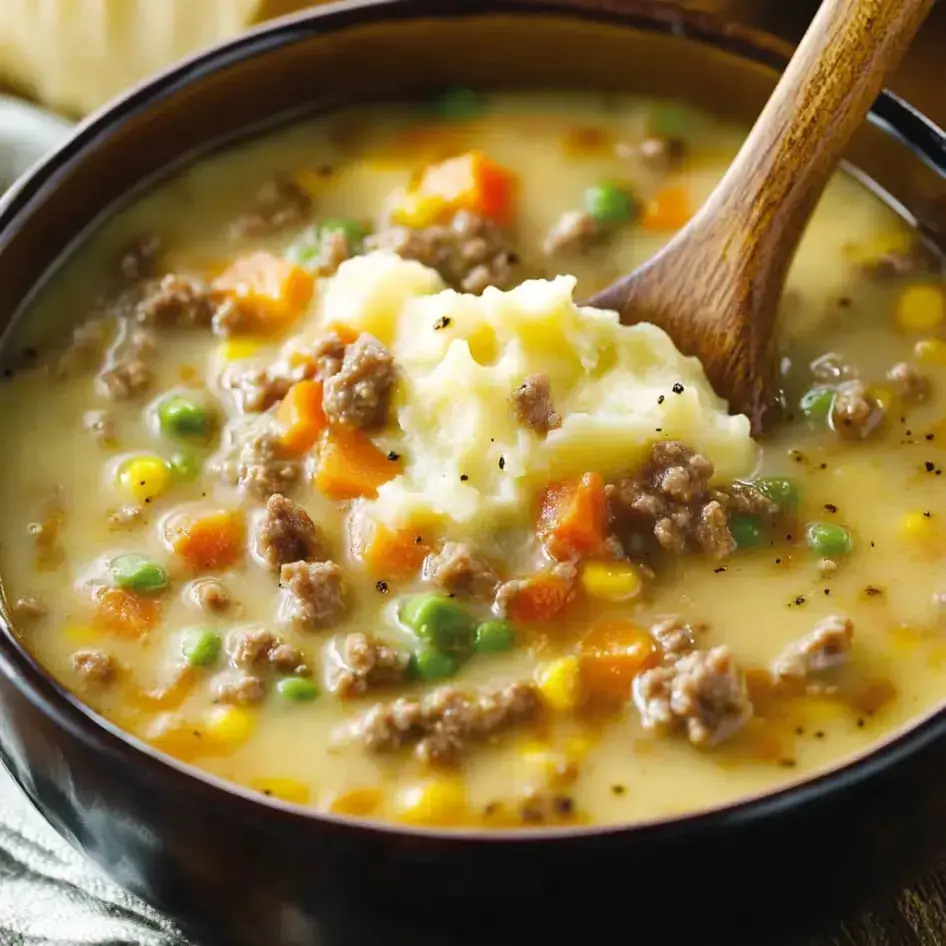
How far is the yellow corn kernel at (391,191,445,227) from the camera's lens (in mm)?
3926

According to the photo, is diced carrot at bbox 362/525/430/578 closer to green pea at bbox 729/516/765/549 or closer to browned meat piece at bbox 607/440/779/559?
browned meat piece at bbox 607/440/779/559

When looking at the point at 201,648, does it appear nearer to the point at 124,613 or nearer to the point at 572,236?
the point at 124,613

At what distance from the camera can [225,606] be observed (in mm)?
3098

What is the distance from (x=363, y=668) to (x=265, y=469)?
1.89 feet

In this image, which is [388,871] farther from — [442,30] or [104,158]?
[442,30]

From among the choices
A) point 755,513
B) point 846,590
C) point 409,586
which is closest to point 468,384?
point 409,586

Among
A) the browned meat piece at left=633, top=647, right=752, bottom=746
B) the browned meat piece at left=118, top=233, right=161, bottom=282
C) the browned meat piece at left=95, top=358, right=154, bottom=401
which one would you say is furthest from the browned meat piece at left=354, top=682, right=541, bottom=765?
the browned meat piece at left=118, top=233, right=161, bottom=282

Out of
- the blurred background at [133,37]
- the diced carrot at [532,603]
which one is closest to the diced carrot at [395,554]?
the diced carrot at [532,603]

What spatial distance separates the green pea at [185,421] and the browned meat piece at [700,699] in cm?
119

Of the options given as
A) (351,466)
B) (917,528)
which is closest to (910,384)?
(917,528)

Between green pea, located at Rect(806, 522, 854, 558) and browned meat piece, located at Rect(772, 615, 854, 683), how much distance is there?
0.23 m

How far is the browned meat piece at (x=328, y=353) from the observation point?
340 centimetres

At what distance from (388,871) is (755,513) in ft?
4.06

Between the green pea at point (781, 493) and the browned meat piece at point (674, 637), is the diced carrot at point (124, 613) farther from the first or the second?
the green pea at point (781, 493)
